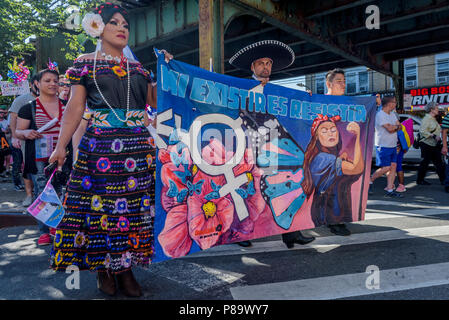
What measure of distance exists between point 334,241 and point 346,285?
4.60ft

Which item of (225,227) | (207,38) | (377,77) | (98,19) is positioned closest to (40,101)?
(98,19)

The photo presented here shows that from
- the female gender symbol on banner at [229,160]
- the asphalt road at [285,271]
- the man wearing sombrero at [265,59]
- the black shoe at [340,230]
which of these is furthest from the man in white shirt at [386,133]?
the female gender symbol on banner at [229,160]

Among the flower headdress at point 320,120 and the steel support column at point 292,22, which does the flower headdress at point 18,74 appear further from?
the flower headdress at point 320,120

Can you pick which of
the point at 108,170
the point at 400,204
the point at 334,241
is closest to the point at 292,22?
the point at 400,204

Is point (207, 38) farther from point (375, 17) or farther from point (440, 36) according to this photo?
point (440, 36)

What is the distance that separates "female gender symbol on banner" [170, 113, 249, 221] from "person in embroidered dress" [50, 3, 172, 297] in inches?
17.8

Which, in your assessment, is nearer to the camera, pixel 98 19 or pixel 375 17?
pixel 98 19

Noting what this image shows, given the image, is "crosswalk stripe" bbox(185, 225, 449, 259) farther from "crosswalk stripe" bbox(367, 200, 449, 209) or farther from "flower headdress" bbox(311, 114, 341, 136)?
"crosswalk stripe" bbox(367, 200, 449, 209)

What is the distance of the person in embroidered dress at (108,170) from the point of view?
8.70 ft

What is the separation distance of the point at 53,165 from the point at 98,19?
1192 millimetres

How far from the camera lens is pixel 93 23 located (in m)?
2.74

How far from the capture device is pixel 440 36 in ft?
42.0

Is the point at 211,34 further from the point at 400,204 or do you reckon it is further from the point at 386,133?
the point at 400,204
